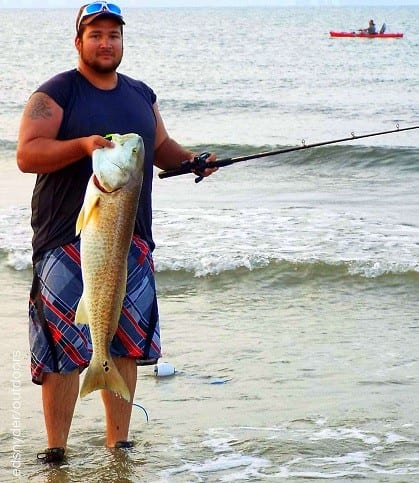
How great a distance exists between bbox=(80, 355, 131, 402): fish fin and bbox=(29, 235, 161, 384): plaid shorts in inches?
9.4

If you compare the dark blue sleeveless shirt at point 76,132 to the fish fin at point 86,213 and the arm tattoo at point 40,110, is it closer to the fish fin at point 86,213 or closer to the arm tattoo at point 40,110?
the arm tattoo at point 40,110

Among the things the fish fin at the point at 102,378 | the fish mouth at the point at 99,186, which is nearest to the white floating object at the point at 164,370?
the fish fin at the point at 102,378

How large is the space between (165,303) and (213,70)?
3023cm

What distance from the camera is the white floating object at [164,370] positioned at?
580 centimetres

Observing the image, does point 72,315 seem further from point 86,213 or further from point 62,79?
point 62,79

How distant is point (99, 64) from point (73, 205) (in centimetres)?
54

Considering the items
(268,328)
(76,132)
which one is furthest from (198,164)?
(268,328)

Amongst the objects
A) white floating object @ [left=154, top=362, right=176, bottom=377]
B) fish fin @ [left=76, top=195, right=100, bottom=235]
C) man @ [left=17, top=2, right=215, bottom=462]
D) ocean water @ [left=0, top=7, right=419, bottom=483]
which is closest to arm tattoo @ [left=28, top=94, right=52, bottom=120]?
man @ [left=17, top=2, right=215, bottom=462]

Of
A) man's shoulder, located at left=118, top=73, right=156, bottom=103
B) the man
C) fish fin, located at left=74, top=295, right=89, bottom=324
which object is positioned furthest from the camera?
man's shoulder, located at left=118, top=73, right=156, bottom=103

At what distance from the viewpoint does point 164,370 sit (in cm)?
580

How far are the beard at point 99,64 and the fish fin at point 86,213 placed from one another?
1.99 ft

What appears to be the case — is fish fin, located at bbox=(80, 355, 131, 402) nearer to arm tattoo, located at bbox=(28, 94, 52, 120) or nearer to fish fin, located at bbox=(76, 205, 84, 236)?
fish fin, located at bbox=(76, 205, 84, 236)

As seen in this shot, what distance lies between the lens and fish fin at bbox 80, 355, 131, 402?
4.10 metres

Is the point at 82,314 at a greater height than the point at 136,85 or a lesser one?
lesser
